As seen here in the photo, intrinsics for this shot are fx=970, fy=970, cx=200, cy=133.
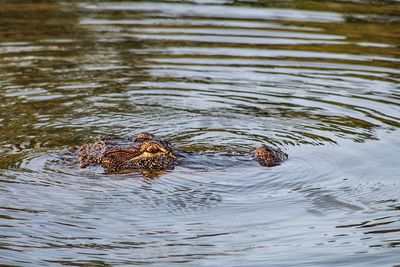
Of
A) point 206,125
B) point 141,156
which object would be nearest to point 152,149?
point 141,156

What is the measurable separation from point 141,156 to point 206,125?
1711mm

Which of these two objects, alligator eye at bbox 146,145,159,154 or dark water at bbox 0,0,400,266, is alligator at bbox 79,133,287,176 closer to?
alligator eye at bbox 146,145,159,154

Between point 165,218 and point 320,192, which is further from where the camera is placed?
point 320,192

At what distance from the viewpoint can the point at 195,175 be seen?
9055 millimetres

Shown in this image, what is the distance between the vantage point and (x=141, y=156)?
919 cm

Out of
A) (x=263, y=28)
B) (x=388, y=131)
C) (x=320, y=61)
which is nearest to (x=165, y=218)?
(x=388, y=131)

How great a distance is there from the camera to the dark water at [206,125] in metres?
7.60

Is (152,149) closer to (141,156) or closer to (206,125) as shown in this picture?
(141,156)

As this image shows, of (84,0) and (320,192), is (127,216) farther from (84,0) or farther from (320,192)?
(84,0)

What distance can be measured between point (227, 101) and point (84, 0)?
20.8ft

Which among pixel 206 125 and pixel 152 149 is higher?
pixel 152 149

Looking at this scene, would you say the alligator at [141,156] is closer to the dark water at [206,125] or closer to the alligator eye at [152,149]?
the alligator eye at [152,149]

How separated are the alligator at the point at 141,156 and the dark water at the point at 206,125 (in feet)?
0.45

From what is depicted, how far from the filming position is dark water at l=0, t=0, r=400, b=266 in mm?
7598
